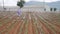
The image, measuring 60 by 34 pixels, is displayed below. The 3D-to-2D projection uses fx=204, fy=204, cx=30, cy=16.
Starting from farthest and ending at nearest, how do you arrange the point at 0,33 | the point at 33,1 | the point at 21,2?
1. the point at 33,1
2. the point at 21,2
3. the point at 0,33

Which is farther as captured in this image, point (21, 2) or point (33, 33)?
point (21, 2)

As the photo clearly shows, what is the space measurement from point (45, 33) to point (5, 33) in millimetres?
2690

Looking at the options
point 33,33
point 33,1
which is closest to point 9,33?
point 33,33

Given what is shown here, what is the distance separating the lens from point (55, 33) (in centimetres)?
1399

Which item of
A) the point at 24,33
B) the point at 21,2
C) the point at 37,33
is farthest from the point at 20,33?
the point at 21,2

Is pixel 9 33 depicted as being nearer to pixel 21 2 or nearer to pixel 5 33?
pixel 5 33

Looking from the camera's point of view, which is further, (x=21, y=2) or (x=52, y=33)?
(x=21, y=2)

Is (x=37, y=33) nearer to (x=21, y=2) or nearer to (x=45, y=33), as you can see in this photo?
(x=45, y=33)

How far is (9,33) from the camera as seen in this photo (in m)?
13.6

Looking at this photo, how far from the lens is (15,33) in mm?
13625

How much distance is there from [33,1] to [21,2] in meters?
46.7

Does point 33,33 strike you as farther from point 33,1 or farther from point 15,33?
point 33,1

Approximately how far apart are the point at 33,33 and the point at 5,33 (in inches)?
74.1

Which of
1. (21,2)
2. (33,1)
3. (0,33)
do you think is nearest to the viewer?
(0,33)
